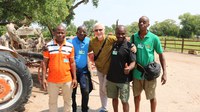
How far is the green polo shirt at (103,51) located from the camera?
4.68 meters

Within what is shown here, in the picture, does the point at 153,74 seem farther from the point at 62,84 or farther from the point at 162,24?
the point at 162,24

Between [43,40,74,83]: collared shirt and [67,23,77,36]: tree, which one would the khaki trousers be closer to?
[43,40,74,83]: collared shirt

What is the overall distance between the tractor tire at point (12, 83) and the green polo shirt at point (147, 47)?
1.85 meters

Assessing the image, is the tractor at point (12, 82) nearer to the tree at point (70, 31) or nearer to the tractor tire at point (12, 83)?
the tractor tire at point (12, 83)

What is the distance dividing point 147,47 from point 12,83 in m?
2.22

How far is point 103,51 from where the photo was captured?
470cm

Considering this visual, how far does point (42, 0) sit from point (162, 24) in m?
96.2

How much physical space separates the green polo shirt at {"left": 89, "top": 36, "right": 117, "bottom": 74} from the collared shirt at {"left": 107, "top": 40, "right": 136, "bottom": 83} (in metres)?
0.39

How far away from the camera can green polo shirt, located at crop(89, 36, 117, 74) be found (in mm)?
4684

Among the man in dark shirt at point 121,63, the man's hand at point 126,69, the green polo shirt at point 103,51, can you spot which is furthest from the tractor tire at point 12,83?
the man's hand at point 126,69

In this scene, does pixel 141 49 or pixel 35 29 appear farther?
pixel 35 29

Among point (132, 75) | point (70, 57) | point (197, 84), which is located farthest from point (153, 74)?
point (197, 84)

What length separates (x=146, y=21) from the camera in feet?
13.6

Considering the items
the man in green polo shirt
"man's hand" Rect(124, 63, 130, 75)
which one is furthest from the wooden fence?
"man's hand" Rect(124, 63, 130, 75)
